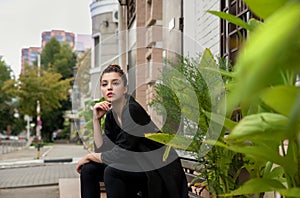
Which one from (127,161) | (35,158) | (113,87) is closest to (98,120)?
(113,87)

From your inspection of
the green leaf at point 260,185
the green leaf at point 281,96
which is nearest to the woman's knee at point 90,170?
the green leaf at point 260,185

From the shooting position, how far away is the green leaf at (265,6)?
3.04 feet

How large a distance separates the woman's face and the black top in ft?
0.25

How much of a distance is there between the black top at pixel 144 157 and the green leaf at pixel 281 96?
1.88 meters

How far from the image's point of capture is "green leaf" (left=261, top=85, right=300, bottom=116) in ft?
2.98

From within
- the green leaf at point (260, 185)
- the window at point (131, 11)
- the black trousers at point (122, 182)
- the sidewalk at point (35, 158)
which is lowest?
the sidewalk at point (35, 158)

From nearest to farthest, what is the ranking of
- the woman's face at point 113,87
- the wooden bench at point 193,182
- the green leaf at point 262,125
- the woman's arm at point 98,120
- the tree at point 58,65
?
the green leaf at point 262,125, the woman's face at point 113,87, the woman's arm at point 98,120, the wooden bench at point 193,182, the tree at point 58,65

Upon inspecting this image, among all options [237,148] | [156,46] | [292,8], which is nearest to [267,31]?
[292,8]

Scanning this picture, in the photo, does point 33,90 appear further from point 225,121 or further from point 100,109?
point 225,121

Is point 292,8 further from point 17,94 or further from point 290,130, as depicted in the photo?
point 17,94

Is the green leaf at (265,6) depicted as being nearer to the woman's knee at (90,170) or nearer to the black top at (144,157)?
the black top at (144,157)

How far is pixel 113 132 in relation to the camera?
323 cm

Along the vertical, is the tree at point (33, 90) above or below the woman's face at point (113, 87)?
above

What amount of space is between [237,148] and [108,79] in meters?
1.93
